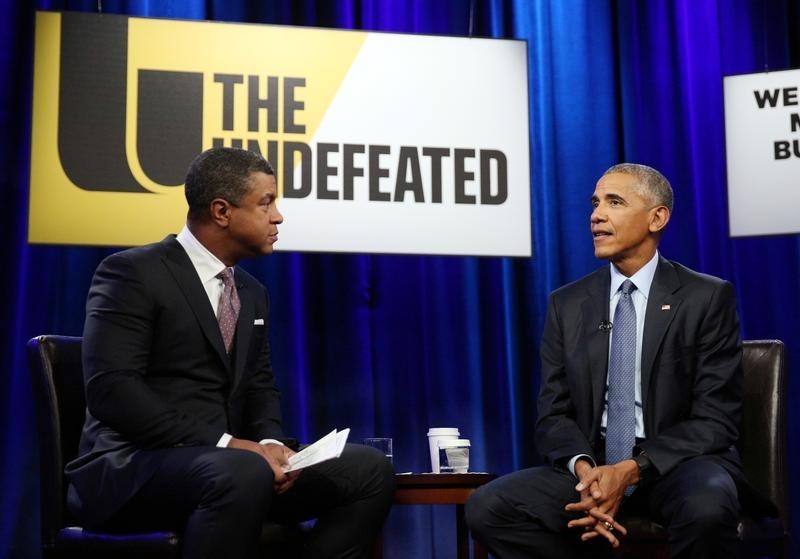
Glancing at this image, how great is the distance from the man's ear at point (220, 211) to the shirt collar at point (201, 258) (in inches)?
3.5

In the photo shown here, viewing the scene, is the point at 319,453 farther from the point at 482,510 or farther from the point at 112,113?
the point at 112,113

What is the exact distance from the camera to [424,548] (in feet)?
14.7

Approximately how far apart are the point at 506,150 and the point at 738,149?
94cm

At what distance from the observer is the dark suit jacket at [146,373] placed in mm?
2889

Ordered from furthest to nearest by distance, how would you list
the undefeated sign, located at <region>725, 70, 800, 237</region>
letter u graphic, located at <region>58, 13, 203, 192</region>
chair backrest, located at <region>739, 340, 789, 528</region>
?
the undefeated sign, located at <region>725, 70, 800, 237</region> < letter u graphic, located at <region>58, 13, 203, 192</region> < chair backrest, located at <region>739, 340, 789, 528</region>

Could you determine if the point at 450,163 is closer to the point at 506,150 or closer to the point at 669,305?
the point at 506,150

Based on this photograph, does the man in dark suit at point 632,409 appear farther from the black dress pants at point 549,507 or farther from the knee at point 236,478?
the knee at point 236,478

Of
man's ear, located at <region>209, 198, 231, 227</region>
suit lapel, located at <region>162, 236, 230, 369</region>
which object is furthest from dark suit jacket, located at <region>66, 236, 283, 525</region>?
man's ear, located at <region>209, 198, 231, 227</region>

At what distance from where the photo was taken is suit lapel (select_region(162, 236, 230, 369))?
3068mm

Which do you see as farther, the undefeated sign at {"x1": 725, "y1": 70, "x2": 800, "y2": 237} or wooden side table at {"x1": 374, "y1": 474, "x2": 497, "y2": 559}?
the undefeated sign at {"x1": 725, "y1": 70, "x2": 800, "y2": 237}

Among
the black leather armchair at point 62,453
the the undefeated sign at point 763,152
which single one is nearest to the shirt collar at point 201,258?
the black leather armchair at point 62,453

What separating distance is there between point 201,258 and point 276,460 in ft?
2.22

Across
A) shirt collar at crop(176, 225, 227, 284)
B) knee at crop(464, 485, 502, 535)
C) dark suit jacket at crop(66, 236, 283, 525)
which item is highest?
shirt collar at crop(176, 225, 227, 284)

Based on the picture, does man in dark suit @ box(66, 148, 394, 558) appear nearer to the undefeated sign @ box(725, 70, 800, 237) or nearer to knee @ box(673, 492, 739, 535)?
knee @ box(673, 492, 739, 535)
